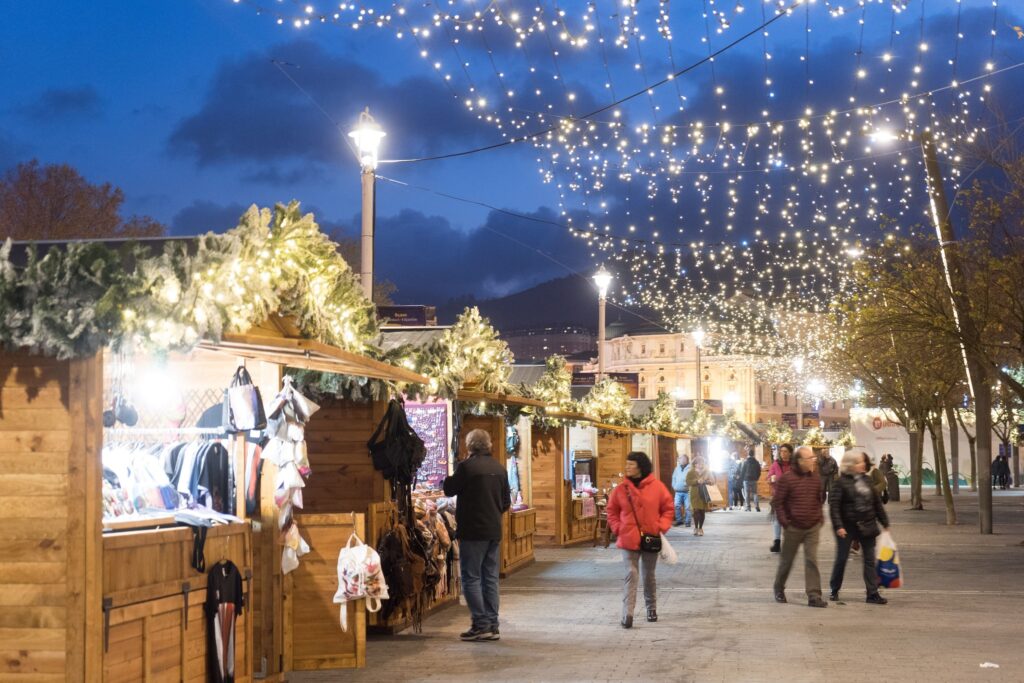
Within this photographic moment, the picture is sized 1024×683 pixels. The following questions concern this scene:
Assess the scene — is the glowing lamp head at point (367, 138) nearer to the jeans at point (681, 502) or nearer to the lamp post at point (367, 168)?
the lamp post at point (367, 168)

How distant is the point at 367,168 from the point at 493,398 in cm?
310

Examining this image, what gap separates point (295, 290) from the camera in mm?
9312

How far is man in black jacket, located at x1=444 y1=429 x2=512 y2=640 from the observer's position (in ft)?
38.7

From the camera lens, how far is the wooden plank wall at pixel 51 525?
717 cm

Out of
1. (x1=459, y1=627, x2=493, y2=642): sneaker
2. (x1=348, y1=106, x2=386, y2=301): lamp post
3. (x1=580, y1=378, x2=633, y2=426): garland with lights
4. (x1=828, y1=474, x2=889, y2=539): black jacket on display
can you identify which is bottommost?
(x1=459, y1=627, x2=493, y2=642): sneaker

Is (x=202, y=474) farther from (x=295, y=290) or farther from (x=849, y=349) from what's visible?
(x=849, y=349)

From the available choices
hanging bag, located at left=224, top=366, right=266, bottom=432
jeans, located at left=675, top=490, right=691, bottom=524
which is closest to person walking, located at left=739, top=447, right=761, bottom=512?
jeans, located at left=675, top=490, right=691, bottom=524

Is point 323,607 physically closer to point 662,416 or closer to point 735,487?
point 662,416

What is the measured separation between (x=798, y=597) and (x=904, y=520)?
1904cm

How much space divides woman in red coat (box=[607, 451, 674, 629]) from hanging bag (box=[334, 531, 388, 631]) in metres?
3.19

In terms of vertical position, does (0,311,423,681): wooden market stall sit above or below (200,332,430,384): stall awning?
below

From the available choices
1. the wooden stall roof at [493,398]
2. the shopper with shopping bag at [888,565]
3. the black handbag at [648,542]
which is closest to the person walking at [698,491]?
the wooden stall roof at [493,398]

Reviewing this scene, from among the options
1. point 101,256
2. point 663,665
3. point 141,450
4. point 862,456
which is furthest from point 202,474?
point 862,456

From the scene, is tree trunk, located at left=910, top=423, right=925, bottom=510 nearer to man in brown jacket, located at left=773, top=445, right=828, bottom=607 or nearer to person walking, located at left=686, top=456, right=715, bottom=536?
person walking, located at left=686, top=456, right=715, bottom=536
